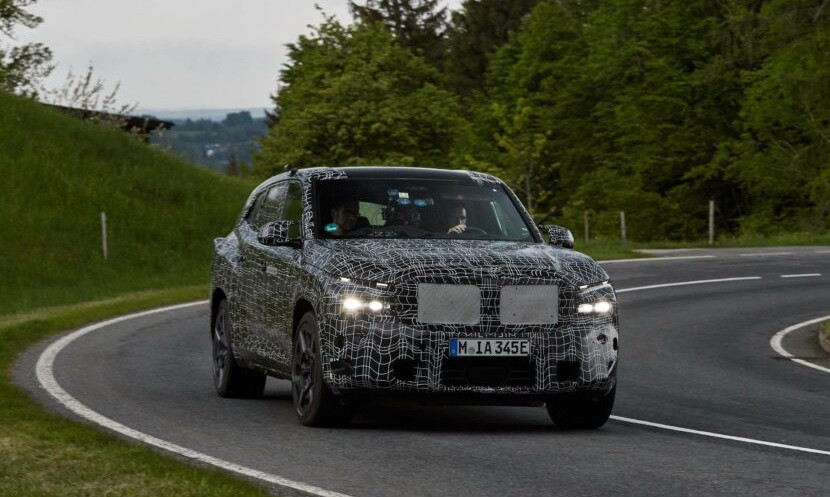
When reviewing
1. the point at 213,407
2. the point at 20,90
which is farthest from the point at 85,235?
the point at 213,407

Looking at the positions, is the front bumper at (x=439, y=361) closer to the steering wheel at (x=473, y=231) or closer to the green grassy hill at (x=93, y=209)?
the steering wheel at (x=473, y=231)

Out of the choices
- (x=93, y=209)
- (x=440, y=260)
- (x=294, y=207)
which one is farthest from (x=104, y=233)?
(x=440, y=260)

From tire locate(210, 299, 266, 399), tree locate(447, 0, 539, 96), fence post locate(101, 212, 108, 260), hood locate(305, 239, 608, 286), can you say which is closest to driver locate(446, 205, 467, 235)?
hood locate(305, 239, 608, 286)

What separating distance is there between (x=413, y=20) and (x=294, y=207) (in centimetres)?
10192

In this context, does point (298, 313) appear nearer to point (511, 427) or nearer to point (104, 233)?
point (511, 427)

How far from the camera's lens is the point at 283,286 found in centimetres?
1116

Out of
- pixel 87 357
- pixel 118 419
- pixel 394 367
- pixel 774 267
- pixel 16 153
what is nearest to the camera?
pixel 394 367

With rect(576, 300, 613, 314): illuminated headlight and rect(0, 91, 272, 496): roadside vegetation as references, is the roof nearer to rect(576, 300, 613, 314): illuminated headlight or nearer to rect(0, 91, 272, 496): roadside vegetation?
rect(576, 300, 613, 314): illuminated headlight

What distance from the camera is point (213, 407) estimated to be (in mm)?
→ 11906

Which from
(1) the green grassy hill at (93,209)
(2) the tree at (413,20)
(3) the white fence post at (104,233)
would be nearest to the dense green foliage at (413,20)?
(2) the tree at (413,20)

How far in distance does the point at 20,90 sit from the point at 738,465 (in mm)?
53048

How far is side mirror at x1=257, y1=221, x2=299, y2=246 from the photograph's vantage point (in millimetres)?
11117

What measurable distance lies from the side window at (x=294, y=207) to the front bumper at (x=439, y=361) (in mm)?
1565

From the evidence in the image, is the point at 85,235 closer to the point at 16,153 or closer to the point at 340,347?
the point at 16,153
